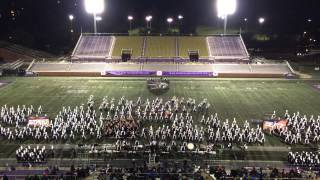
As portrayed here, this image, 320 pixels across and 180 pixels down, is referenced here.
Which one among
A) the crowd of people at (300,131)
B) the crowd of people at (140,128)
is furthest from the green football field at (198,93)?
the crowd of people at (140,128)

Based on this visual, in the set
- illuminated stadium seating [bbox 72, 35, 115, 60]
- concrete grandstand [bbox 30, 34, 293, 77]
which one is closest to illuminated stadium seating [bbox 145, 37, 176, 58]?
concrete grandstand [bbox 30, 34, 293, 77]

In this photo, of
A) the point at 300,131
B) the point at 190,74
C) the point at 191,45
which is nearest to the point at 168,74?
the point at 190,74

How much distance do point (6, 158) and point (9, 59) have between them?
43.9m

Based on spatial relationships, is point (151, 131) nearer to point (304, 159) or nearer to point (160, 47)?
point (304, 159)

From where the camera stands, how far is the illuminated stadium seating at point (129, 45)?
6075cm

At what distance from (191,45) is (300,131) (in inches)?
1501

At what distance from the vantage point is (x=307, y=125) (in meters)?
28.0

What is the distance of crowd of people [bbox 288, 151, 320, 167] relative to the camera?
2027 cm

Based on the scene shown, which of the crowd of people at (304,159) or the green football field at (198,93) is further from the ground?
the green football field at (198,93)

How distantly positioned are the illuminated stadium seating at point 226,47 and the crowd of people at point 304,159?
1543 inches

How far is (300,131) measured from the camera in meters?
26.6

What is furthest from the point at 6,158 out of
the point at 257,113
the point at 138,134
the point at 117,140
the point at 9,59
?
the point at 9,59

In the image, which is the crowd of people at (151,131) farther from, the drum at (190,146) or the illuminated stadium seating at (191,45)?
the illuminated stadium seating at (191,45)

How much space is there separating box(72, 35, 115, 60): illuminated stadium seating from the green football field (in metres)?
10.6
